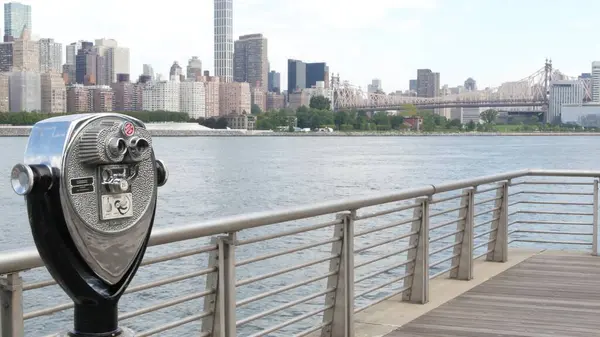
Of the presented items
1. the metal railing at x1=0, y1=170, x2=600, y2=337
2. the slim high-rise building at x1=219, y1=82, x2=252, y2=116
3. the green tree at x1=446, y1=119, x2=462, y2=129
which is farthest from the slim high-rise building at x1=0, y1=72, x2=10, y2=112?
the metal railing at x1=0, y1=170, x2=600, y2=337

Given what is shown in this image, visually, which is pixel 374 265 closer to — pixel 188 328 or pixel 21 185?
pixel 188 328

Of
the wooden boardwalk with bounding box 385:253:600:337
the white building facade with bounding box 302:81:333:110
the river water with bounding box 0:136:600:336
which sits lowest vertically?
the river water with bounding box 0:136:600:336

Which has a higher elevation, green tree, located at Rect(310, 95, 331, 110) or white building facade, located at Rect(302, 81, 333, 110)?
white building facade, located at Rect(302, 81, 333, 110)

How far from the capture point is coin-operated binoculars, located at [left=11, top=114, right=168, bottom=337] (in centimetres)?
213

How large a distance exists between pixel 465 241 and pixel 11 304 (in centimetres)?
439

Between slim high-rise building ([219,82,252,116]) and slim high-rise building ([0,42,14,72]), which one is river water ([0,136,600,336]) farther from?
slim high-rise building ([219,82,252,116])

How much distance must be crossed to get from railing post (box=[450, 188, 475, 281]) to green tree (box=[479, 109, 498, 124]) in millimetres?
144724

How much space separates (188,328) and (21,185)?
10687 millimetres

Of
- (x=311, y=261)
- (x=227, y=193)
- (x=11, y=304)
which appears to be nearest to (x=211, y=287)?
(x=311, y=261)

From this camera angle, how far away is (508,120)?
149 m

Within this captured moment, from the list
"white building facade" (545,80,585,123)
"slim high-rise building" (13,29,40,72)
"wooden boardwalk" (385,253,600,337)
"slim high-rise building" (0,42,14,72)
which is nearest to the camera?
"wooden boardwalk" (385,253,600,337)

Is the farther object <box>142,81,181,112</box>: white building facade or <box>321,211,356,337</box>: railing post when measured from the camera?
<box>142,81,181,112</box>: white building facade

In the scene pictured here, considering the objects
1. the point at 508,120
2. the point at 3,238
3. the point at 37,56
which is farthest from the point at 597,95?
the point at 3,238

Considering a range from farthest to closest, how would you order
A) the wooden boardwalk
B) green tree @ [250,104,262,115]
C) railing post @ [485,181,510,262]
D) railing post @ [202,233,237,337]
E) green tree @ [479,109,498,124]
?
green tree @ [250,104,262,115] < green tree @ [479,109,498,124] < railing post @ [485,181,510,262] < the wooden boardwalk < railing post @ [202,233,237,337]
